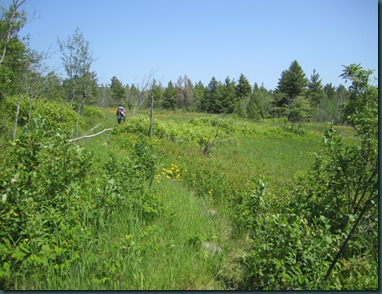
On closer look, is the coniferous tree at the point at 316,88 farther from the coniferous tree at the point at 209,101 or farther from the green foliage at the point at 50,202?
the green foliage at the point at 50,202

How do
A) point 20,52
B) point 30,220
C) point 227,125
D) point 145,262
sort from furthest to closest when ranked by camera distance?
point 227,125, point 20,52, point 145,262, point 30,220

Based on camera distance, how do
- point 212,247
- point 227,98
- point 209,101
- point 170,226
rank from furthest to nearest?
point 209,101 < point 227,98 < point 170,226 < point 212,247

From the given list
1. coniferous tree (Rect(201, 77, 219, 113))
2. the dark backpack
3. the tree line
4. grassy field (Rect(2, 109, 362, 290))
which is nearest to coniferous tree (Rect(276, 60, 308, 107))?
the tree line

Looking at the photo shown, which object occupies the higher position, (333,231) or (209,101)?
(209,101)

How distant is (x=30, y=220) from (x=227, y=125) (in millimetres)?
20449

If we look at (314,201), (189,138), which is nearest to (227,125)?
(189,138)

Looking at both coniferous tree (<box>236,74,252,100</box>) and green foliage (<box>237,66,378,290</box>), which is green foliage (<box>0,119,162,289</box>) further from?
coniferous tree (<box>236,74,252,100</box>)

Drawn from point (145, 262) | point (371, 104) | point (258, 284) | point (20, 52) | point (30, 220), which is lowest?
point (258, 284)

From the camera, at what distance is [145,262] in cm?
257

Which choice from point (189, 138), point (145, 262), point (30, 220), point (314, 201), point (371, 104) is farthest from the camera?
point (189, 138)

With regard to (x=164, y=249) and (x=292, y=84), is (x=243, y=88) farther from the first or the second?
(x=164, y=249)

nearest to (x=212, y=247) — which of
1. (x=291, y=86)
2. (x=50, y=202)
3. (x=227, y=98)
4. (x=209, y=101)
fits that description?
(x=50, y=202)

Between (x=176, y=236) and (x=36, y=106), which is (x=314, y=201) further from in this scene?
(x=36, y=106)

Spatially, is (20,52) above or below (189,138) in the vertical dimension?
above
